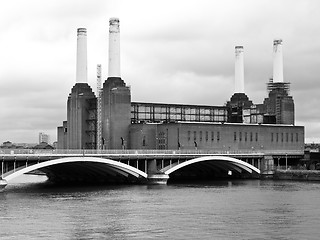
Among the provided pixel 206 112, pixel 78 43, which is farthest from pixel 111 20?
pixel 206 112

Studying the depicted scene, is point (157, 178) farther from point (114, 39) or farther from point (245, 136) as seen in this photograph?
point (245, 136)

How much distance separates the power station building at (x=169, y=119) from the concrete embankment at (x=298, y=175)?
14288mm

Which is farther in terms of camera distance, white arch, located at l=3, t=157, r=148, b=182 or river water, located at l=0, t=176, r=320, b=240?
white arch, located at l=3, t=157, r=148, b=182

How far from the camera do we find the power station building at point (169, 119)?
113 meters

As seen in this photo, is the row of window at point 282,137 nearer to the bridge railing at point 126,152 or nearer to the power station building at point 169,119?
the power station building at point 169,119

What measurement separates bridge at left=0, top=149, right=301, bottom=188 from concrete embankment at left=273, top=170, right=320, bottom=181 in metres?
3.09

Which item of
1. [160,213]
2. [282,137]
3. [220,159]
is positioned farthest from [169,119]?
[160,213]

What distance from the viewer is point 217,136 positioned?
11681 centimetres

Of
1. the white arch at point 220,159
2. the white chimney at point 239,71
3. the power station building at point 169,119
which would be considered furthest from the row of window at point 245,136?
A: the white chimney at point 239,71

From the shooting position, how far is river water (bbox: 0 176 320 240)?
46812mm

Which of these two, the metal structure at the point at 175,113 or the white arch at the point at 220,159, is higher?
the metal structure at the point at 175,113

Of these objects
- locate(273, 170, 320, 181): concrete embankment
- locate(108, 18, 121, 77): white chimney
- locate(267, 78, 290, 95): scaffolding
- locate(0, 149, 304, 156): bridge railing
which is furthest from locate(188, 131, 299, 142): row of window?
locate(108, 18, 121, 77): white chimney

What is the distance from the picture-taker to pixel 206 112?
438 feet

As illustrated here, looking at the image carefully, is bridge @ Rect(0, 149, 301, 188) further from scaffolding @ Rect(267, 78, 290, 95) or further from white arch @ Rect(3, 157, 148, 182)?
scaffolding @ Rect(267, 78, 290, 95)
